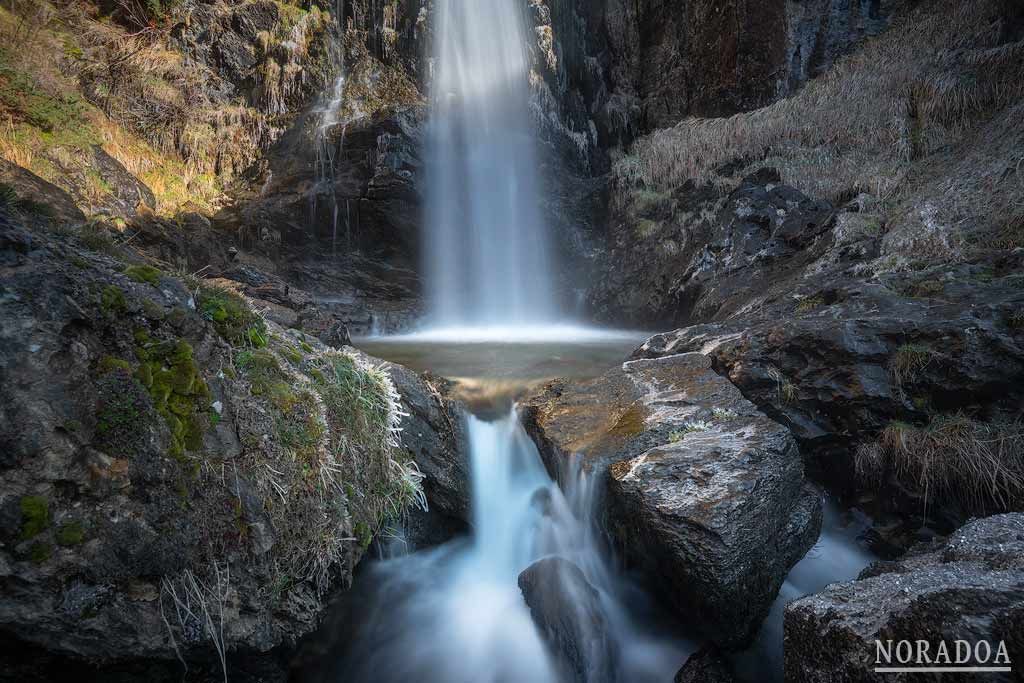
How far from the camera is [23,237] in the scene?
1.85 meters

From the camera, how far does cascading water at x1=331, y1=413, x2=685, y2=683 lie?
9.55 ft

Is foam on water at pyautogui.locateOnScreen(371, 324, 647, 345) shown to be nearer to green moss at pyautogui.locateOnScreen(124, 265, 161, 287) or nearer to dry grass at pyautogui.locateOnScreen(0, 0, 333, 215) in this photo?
dry grass at pyautogui.locateOnScreen(0, 0, 333, 215)

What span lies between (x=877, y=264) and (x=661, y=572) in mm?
4884

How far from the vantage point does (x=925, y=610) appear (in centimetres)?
157

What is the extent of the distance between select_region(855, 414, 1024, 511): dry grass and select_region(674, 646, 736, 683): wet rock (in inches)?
78.3

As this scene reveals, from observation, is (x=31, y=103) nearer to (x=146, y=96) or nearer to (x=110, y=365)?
(x=146, y=96)

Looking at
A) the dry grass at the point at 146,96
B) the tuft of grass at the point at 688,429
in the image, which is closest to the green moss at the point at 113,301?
the tuft of grass at the point at 688,429

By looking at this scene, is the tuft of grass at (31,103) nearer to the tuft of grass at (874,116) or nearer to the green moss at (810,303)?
the tuft of grass at (874,116)

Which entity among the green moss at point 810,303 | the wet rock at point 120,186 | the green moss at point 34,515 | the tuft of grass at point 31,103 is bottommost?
the green moss at point 34,515

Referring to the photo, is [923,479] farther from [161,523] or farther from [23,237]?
[23,237]

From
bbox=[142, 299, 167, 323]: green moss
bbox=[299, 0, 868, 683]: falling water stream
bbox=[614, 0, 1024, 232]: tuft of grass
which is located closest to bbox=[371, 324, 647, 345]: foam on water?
bbox=[299, 0, 868, 683]: falling water stream

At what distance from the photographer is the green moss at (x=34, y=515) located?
5.32ft

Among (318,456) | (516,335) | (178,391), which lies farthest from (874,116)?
(178,391)

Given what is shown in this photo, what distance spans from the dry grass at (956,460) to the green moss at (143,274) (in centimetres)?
502
